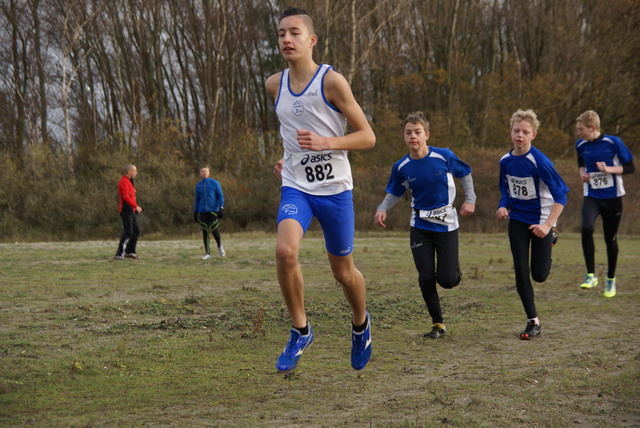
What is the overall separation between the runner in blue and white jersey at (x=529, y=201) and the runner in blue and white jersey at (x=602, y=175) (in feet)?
9.18

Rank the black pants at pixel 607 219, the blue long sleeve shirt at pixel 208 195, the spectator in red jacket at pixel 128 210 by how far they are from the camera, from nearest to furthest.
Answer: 1. the black pants at pixel 607 219
2. the spectator in red jacket at pixel 128 210
3. the blue long sleeve shirt at pixel 208 195

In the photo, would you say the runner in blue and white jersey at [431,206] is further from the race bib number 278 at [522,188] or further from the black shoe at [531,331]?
the black shoe at [531,331]

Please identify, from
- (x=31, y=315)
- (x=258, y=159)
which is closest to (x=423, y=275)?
(x=31, y=315)

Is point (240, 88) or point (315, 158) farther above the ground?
point (240, 88)

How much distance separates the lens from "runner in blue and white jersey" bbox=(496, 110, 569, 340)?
752 cm

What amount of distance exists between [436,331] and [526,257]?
1211 mm

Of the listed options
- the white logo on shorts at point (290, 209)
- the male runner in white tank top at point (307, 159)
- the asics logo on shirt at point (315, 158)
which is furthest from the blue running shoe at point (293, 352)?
the asics logo on shirt at point (315, 158)

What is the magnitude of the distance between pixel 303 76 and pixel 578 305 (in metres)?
6.28

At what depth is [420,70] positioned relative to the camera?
38.5 meters

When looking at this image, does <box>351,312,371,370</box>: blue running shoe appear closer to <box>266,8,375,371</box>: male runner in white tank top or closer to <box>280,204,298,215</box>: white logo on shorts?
<box>266,8,375,371</box>: male runner in white tank top

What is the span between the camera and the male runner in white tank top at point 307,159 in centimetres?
502

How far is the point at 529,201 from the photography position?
7.62 m

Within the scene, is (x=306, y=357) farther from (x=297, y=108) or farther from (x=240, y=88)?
(x=240, y=88)

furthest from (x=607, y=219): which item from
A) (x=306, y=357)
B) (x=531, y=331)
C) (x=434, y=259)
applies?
(x=306, y=357)
